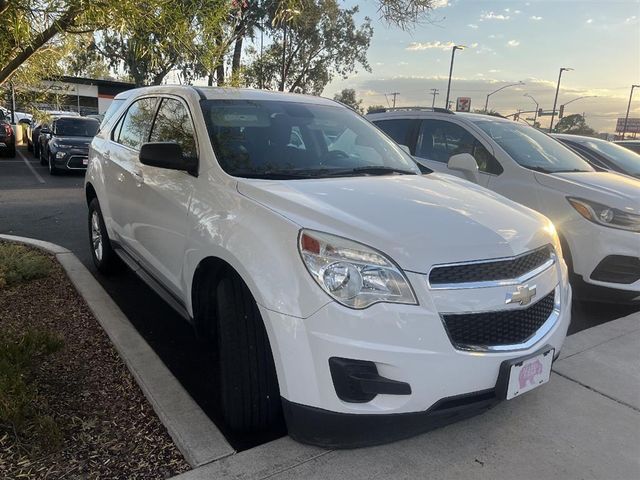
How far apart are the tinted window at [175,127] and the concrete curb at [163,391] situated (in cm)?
131

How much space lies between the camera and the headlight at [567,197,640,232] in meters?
4.34

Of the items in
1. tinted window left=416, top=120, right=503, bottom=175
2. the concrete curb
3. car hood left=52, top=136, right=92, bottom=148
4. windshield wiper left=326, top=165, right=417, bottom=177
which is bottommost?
the concrete curb

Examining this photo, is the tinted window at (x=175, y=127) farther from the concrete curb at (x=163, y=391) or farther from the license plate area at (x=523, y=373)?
the license plate area at (x=523, y=373)

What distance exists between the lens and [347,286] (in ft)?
6.81

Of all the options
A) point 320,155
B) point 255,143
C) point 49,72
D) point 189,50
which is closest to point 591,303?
point 320,155

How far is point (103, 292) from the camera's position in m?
4.34

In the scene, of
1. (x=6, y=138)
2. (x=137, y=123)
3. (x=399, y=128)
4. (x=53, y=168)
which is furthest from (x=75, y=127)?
(x=137, y=123)

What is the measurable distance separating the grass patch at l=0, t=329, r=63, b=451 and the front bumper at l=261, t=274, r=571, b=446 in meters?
1.17

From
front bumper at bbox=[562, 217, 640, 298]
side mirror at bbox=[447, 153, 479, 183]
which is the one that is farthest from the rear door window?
front bumper at bbox=[562, 217, 640, 298]

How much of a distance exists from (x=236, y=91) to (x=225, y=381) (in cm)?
217

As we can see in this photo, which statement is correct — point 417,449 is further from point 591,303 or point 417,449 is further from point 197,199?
point 591,303

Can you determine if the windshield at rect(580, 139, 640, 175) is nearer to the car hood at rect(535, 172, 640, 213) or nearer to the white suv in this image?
the car hood at rect(535, 172, 640, 213)

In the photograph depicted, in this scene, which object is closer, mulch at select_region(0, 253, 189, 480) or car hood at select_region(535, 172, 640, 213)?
mulch at select_region(0, 253, 189, 480)

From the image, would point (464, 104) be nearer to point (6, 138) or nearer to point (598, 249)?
point (6, 138)
